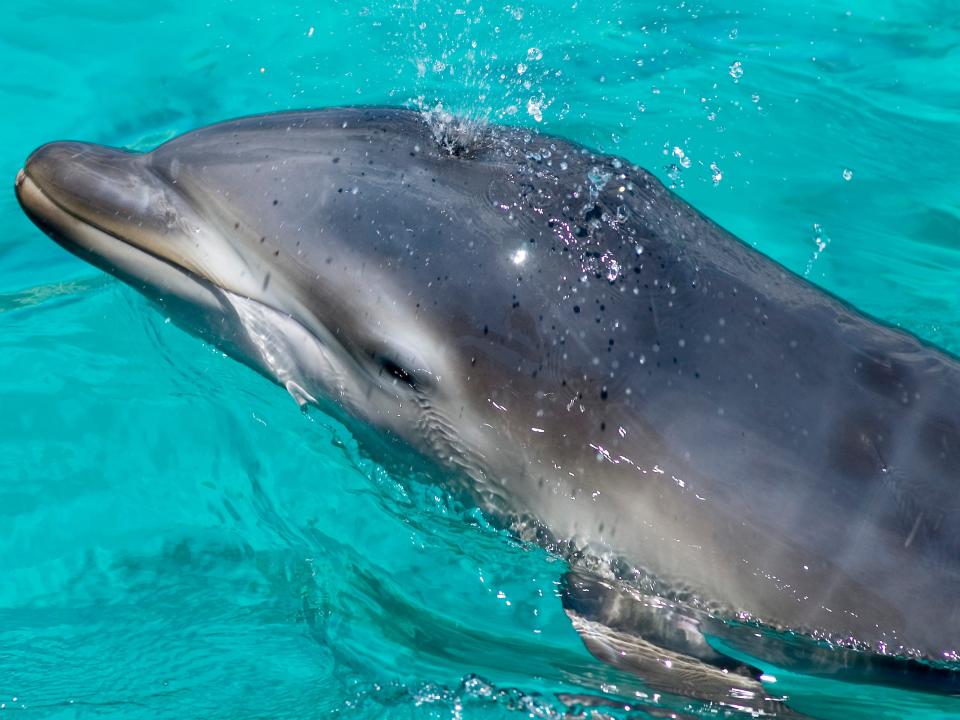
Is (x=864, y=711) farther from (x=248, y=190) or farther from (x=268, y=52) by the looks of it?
(x=268, y=52)

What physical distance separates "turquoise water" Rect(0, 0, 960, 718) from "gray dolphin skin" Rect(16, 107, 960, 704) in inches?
17.5

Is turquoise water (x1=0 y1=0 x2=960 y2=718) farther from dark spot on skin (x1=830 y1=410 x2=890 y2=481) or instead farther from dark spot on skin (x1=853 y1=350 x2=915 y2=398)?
dark spot on skin (x1=853 y1=350 x2=915 y2=398)

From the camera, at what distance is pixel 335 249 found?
14.2ft

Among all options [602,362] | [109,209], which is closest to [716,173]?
[602,362]

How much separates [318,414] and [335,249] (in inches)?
66.4

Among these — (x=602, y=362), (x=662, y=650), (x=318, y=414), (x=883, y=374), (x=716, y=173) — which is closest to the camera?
(x=602, y=362)

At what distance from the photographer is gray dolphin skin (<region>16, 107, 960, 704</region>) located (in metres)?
4.23

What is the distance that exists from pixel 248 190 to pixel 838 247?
547cm

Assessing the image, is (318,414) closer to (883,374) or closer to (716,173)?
(883,374)

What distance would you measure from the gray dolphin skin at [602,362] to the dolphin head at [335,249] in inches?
0.4

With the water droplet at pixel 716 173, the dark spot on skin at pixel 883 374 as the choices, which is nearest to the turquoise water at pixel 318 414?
the water droplet at pixel 716 173

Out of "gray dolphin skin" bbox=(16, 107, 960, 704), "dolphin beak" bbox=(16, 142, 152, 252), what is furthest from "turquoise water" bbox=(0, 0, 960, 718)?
"dolphin beak" bbox=(16, 142, 152, 252)

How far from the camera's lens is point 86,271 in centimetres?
793

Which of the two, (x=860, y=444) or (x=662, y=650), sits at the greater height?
(x=860, y=444)
